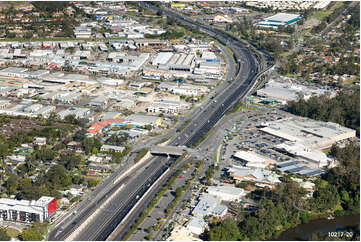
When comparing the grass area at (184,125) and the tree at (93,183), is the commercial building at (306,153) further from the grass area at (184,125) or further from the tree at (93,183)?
the tree at (93,183)

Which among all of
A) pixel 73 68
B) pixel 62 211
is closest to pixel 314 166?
pixel 62 211

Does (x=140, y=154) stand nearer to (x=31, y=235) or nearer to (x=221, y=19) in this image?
(x=31, y=235)

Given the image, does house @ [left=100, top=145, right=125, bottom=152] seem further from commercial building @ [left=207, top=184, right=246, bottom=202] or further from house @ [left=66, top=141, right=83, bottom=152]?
commercial building @ [left=207, top=184, right=246, bottom=202]

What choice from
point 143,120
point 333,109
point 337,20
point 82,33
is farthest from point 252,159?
point 337,20

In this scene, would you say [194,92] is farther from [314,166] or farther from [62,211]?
[62,211]

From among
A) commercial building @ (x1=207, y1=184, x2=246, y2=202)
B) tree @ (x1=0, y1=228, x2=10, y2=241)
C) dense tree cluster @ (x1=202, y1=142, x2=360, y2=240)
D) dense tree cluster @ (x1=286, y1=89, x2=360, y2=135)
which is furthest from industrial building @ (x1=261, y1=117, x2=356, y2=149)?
tree @ (x1=0, y1=228, x2=10, y2=241)

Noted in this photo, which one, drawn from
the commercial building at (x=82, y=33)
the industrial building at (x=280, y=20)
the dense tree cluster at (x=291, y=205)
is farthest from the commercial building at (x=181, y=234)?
the industrial building at (x=280, y=20)

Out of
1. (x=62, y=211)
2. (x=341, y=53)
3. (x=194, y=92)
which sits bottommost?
(x=62, y=211)
